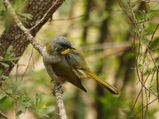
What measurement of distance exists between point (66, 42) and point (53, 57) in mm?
292

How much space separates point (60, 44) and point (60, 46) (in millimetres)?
24

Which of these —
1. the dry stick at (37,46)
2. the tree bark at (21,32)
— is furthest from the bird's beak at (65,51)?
the dry stick at (37,46)

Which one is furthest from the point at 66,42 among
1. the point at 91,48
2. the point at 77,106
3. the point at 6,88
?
the point at 77,106

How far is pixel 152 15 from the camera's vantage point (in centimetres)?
375

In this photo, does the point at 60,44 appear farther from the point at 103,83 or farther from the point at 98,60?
the point at 98,60

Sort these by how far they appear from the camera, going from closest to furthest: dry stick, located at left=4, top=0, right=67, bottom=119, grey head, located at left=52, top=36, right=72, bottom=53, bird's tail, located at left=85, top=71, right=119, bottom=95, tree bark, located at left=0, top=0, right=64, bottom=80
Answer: dry stick, located at left=4, top=0, right=67, bottom=119, tree bark, located at left=0, top=0, right=64, bottom=80, grey head, located at left=52, top=36, right=72, bottom=53, bird's tail, located at left=85, top=71, right=119, bottom=95

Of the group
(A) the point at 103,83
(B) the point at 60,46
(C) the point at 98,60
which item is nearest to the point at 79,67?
(A) the point at 103,83

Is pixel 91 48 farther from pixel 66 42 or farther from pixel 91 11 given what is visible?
pixel 66 42

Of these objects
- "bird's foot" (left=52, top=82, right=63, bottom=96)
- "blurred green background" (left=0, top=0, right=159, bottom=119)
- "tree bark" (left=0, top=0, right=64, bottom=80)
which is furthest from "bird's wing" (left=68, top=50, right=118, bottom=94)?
Result: "blurred green background" (left=0, top=0, right=159, bottom=119)

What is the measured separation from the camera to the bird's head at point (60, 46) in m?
4.14

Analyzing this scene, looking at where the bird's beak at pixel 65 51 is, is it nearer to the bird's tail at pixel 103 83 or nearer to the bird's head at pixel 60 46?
the bird's head at pixel 60 46

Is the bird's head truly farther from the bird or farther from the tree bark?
the tree bark

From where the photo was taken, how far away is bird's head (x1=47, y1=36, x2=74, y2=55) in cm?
414

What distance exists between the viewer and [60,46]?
13.8 feet
